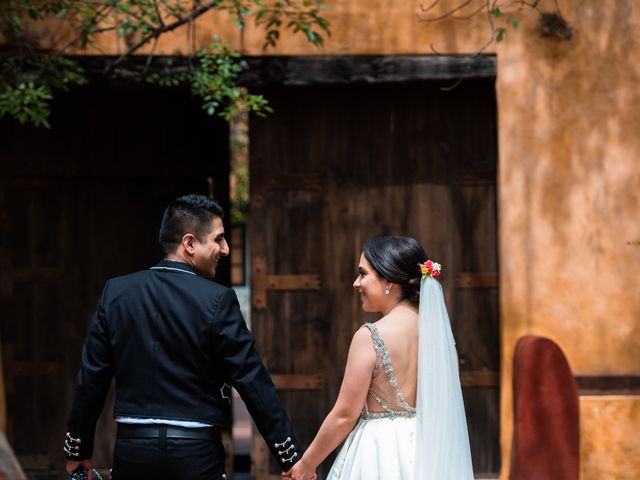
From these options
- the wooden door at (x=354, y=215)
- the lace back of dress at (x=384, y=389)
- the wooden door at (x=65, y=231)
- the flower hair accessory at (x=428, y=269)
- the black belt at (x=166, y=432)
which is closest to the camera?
the black belt at (x=166, y=432)

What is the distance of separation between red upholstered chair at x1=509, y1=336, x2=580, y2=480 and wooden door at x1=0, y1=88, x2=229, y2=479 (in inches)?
114

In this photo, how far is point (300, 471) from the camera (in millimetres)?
4719

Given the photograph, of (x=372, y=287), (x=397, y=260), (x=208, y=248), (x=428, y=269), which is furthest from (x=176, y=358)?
(x=428, y=269)

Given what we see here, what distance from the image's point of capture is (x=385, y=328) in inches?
184

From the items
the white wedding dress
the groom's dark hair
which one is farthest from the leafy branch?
the white wedding dress

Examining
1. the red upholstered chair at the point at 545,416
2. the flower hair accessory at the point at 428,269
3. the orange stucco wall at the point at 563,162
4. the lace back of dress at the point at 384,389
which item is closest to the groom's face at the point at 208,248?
the lace back of dress at the point at 384,389

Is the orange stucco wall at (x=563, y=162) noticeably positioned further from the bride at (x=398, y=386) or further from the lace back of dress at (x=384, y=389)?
the lace back of dress at (x=384, y=389)

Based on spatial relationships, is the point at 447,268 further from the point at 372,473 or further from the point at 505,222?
the point at 372,473

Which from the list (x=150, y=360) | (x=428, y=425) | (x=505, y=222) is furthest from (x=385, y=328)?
(x=505, y=222)

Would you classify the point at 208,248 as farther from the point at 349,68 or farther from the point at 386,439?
the point at 349,68

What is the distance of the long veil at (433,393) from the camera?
4.69m

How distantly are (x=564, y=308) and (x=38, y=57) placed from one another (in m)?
3.80

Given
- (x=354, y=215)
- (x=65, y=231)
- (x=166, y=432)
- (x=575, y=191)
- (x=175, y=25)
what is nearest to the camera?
(x=166, y=432)

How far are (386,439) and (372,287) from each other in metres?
0.65
